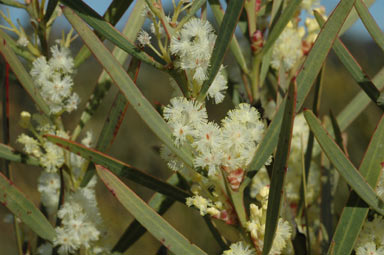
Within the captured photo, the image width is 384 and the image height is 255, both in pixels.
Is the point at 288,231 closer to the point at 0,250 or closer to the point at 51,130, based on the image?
the point at 51,130

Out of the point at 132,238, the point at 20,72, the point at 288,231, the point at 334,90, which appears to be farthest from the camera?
the point at 334,90

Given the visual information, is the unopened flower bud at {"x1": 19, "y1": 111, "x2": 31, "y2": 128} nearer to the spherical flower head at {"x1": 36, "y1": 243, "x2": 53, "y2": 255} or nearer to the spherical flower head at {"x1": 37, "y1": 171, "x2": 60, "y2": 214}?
the spherical flower head at {"x1": 37, "y1": 171, "x2": 60, "y2": 214}

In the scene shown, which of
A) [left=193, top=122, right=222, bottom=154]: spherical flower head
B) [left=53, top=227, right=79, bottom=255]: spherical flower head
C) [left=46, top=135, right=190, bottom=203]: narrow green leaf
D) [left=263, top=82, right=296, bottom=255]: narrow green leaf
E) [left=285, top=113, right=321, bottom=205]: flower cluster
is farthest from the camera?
[left=285, top=113, right=321, bottom=205]: flower cluster

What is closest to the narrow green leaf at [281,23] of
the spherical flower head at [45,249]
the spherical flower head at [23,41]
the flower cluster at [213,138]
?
the flower cluster at [213,138]

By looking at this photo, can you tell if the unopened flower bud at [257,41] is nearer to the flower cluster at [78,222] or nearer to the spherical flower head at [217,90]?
the spherical flower head at [217,90]

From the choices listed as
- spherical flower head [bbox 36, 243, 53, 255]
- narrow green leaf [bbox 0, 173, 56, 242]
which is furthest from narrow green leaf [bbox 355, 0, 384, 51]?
spherical flower head [bbox 36, 243, 53, 255]

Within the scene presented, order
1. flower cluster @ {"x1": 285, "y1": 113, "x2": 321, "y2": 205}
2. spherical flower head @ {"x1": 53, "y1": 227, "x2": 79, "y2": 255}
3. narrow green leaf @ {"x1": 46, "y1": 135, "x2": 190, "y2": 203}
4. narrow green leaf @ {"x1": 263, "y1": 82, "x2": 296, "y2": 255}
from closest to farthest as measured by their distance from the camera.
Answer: narrow green leaf @ {"x1": 263, "y1": 82, "x2": 296, "y2": 255} → narrow green leaf @ {"x1": 46, "y1": 135, "x2": 190, "y2": 203} → spherical flower head @ {"x1": 53, "y1": 227, "x2": 79, "y2": 255} → flower cluster @ {"x1": 285, "y1": 113, "x2": 321, "y2": 205}

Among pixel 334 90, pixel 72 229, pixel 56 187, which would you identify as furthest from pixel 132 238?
pixel 334 90
